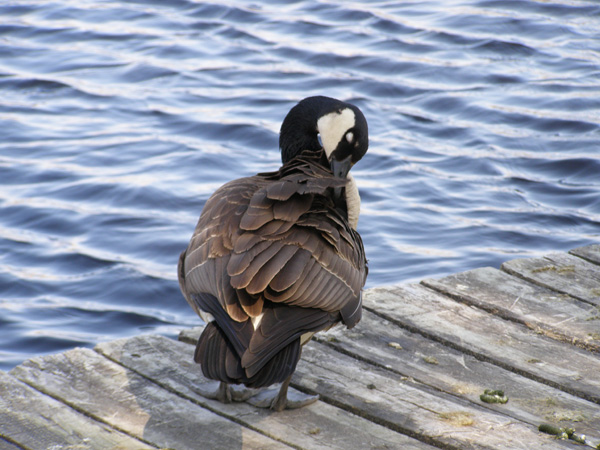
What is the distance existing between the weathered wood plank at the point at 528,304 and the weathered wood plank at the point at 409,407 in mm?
905

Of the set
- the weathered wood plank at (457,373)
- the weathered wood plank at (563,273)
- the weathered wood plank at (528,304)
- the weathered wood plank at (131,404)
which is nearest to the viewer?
the weathered wood plank at (131,404)

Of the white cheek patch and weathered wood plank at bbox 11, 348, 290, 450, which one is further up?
the white cheek patch

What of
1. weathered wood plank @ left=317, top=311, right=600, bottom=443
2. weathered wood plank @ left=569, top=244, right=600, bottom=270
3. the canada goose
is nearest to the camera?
the canada goose

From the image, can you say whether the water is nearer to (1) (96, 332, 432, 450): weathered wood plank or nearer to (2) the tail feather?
(1) (96, 332, 432, 450): weathered wood plank

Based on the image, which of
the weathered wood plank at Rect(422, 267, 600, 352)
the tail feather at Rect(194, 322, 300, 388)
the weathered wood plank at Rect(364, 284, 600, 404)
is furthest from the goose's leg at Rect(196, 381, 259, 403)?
the weathered wood plank at Rect(422, 267, 600, 352)

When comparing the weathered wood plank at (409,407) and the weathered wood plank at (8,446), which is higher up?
the weathered wood plank at (409,407)

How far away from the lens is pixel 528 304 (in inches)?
180

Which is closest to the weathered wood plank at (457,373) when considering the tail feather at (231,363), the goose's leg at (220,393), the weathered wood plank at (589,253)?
the goose's leg at (220,393)

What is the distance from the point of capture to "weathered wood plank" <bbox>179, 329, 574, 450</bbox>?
129 inches

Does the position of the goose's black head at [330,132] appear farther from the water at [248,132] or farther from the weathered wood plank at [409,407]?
the water at [248,132]

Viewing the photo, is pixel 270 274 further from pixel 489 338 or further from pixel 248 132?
pixel 248 132

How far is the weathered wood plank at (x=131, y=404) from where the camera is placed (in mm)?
3271

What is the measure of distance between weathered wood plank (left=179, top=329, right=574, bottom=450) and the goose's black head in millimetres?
1366

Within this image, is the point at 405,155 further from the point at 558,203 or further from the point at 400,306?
the point at 400,306
